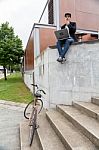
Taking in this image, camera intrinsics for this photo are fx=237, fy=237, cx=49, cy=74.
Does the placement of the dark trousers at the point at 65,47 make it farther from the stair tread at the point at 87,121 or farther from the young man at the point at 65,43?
the stair tread at the point at 87,121

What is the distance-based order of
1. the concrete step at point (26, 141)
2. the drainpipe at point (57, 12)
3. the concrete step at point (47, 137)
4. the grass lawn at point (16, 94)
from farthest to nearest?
the grass lawn at point (16, 94) → the drainpipe at point (57, 12) → the concrete step at point (26, 141) → the concrete step at point (47, 137)

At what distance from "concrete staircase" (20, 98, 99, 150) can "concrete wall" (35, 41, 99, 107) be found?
1.52 feet

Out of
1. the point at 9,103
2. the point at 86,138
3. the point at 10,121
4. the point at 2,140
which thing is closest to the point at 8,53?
the point at 9,103

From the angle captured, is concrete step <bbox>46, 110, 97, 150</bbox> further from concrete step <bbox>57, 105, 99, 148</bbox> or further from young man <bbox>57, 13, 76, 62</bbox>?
Answer: young man <bbox>57, 13, 76, 62</bbox>

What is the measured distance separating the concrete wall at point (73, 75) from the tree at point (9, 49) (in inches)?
733

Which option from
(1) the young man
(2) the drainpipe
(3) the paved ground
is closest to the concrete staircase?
(3) the paved ground

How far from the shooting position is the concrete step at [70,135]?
3376 millimetres

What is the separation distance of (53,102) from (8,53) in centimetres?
1913

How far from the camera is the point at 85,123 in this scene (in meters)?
3.99

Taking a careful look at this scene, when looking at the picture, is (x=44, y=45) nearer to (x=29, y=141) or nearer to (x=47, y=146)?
(x=29, y=141)

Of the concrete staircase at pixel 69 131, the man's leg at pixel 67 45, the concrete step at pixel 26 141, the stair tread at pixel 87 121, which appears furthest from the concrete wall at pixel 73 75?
the concrete step at pixel 26 141

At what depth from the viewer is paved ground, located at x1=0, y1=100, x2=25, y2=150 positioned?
474cm

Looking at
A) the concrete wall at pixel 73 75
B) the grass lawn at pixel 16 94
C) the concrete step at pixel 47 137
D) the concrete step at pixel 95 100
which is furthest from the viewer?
the grass lawn at pixel 16 94

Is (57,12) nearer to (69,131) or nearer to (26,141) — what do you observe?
(26,141)
